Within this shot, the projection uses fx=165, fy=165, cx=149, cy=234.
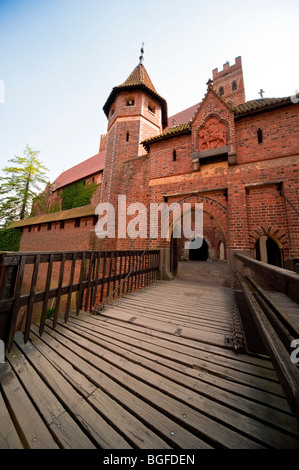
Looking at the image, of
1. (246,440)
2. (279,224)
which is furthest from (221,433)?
(279,224)

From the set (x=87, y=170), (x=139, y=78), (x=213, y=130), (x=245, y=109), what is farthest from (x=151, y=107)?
(x=87, y=170)

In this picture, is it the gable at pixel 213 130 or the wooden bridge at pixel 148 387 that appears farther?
the gable at pixel 213 130

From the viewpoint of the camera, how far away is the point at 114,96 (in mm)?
10672

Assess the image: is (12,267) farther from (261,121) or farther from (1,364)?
(261,121)

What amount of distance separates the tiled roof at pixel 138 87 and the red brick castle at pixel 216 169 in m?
0.07

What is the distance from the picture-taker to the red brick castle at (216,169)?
5.23 meters

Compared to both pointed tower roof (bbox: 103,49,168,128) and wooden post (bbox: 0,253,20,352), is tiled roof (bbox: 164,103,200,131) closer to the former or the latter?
pointed tower roof (bbox: 103,49,168,128)

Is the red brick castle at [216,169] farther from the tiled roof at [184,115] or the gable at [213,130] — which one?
the tiled roof at [184,115]

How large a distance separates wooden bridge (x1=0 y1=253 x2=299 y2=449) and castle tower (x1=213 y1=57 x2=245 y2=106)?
92.7 feet

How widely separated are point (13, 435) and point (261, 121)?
27.8ft

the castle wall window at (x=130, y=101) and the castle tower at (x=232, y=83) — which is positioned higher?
the castle tower at (x=232, y=83)

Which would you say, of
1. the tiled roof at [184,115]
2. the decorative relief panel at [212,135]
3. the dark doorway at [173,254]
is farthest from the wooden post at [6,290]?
the tiled roof at [184,115]

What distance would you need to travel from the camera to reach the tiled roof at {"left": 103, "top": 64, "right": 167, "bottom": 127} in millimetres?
10055

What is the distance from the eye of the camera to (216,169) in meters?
6.18
